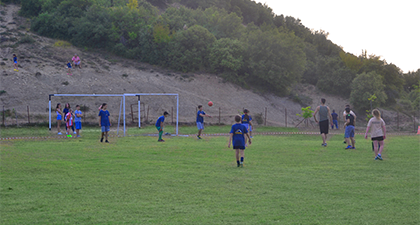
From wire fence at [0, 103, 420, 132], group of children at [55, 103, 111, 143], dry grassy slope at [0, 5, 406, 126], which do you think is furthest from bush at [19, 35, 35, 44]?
group of children at [55, 103, 111, 143]

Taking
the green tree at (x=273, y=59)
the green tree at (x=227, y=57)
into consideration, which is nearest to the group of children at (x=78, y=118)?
the green tree at (x=227, y=57)

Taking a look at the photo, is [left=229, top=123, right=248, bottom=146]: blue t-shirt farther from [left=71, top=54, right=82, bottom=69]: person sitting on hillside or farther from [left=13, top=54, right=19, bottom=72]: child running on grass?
[left=71, top=54, right=82, bottom=69]: person sitting on hillside

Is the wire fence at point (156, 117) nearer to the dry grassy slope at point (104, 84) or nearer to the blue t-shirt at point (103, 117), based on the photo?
the dry grassy slope at point (104, 84)

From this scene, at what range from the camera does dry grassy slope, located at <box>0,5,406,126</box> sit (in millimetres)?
43562

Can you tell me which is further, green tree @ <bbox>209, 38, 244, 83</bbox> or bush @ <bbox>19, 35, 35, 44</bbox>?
green tree @ <bbox>209, 38, 244, 83</bbox>

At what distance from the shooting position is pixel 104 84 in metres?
49.0

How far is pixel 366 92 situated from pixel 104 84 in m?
40.0

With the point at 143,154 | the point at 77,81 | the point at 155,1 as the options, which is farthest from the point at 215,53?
the point at 143,154

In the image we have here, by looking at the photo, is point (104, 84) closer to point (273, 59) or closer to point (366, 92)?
point (273, 59)

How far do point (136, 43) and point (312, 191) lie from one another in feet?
185

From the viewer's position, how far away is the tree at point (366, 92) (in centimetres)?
6025

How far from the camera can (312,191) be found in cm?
845

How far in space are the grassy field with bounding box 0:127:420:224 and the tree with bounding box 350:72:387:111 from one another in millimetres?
49596

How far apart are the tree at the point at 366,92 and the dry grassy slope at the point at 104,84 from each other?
2975 mm
